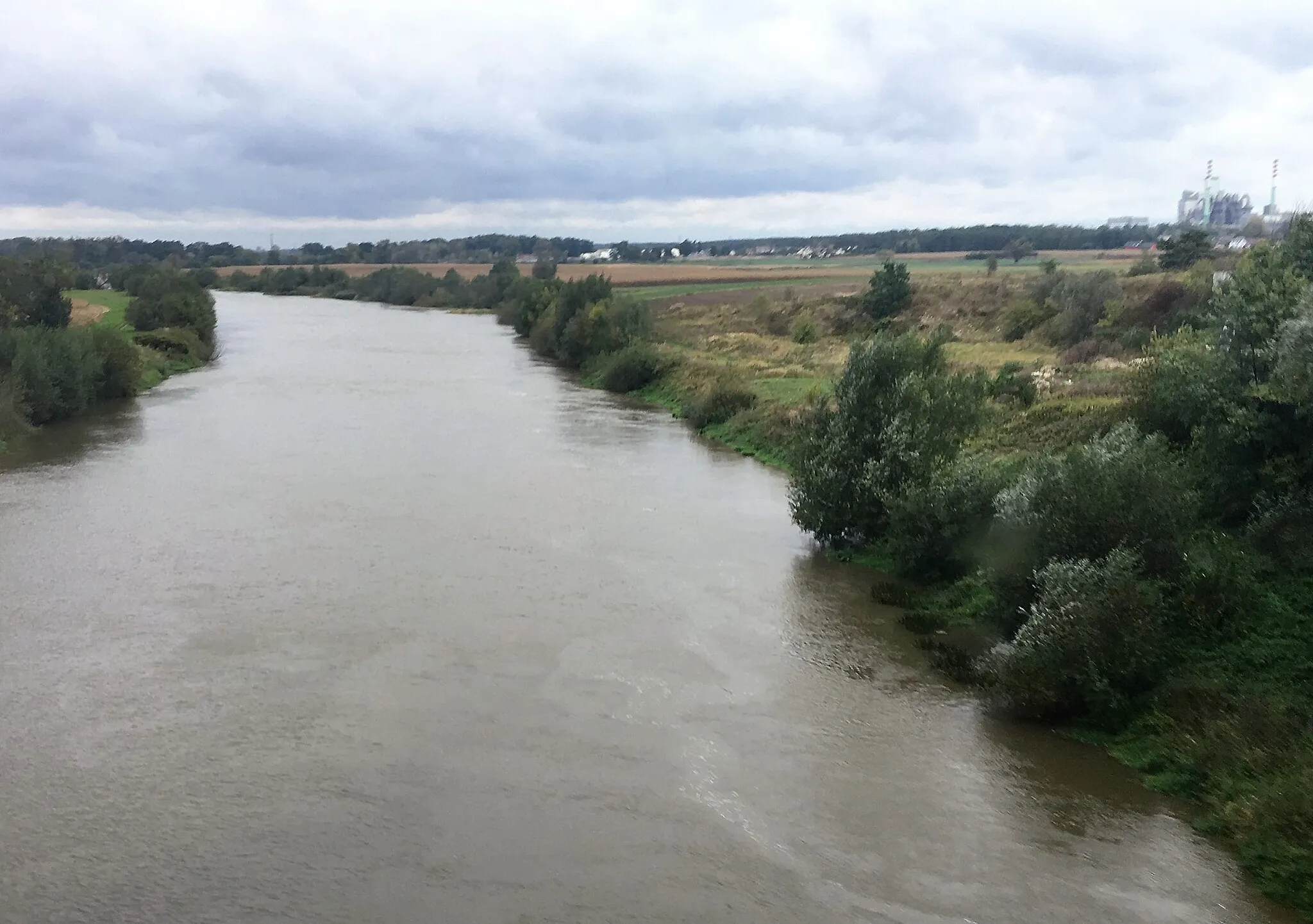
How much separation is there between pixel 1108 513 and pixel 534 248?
572 feet

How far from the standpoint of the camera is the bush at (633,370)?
45.4 metres

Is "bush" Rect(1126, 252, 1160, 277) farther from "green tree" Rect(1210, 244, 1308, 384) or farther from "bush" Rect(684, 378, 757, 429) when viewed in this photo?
"green tree" Rect(1210, 244, 1308, 384)

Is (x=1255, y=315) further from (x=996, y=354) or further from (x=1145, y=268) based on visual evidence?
(x=1145, y=268)

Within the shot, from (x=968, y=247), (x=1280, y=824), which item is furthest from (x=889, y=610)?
(x=968, y=247)

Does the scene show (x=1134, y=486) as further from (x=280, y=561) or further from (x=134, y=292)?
(x=134, y=292)

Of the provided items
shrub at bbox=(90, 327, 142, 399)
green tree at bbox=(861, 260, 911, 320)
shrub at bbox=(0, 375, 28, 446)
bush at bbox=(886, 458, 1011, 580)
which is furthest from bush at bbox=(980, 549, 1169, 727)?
green tree at bbox=(861, 260, 911, 320)

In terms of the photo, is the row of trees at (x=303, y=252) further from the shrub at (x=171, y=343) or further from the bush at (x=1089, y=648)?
the bush at (x=1089, y=648)

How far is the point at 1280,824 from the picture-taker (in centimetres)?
1078

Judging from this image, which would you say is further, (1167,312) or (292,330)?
(292,330)

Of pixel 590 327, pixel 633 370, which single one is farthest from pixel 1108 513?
pixel 590 327

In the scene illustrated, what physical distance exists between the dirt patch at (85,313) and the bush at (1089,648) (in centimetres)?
4556

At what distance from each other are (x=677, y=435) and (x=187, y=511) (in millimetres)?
15410

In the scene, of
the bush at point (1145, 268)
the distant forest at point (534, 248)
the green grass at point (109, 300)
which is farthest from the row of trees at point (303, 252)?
the bush at point (1145, 268)

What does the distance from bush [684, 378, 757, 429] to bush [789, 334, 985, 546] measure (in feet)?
44.7
